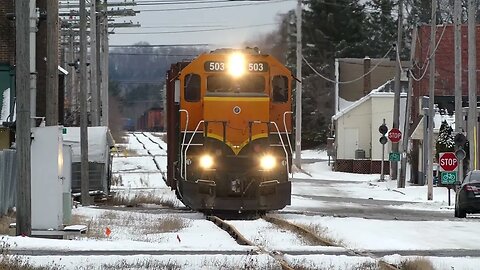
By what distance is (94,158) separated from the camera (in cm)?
3862

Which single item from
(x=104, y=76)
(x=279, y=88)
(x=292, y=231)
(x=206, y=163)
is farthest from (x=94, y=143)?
(x=104, y=76)

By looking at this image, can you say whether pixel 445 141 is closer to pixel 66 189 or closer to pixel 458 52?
pixel 458 52

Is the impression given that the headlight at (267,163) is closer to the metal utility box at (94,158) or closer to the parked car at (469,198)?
the parked car at (469,198)

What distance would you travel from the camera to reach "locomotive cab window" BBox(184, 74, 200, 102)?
85.2ft

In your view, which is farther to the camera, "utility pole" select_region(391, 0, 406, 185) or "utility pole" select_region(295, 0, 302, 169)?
"utility pole" select_region(295, 0, 302, 169)

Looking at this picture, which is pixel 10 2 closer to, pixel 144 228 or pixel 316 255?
pixel 144 228

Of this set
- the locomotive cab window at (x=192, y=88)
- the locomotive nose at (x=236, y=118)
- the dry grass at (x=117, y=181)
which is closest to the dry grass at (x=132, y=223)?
the locomotive nose at (x=236, y=118)

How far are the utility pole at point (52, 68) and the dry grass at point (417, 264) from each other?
38.8 feet

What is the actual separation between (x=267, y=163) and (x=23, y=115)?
26.0ft

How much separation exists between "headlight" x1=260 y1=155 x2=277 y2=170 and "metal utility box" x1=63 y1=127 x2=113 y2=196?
43.0 ft

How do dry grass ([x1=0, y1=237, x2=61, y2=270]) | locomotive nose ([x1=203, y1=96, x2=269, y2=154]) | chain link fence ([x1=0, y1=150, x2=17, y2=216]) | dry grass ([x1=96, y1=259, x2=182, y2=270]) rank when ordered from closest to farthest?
dry grass ([x1=0, y1=237, x2=61, y2=270])
dry grass ([x1=96, y1=259, x2=182, y2=270])
locomotive nose ([x1=203, y1=96, x2=269, y2=154])
chain link fence ([x1=0, y1=150, x2=17, y2=216])

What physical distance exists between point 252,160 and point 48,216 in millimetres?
6712

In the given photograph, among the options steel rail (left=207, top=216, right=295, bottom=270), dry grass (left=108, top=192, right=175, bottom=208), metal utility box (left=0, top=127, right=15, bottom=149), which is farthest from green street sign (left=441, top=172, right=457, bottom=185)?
metal utility box (left=0, top=127, right=15, bottom=149)

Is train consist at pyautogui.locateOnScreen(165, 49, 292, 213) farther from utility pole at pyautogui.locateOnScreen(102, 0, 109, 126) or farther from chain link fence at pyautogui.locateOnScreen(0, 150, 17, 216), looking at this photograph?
utility pole at pyautogui.locateOnScreen(102, 0, 109, 126)
